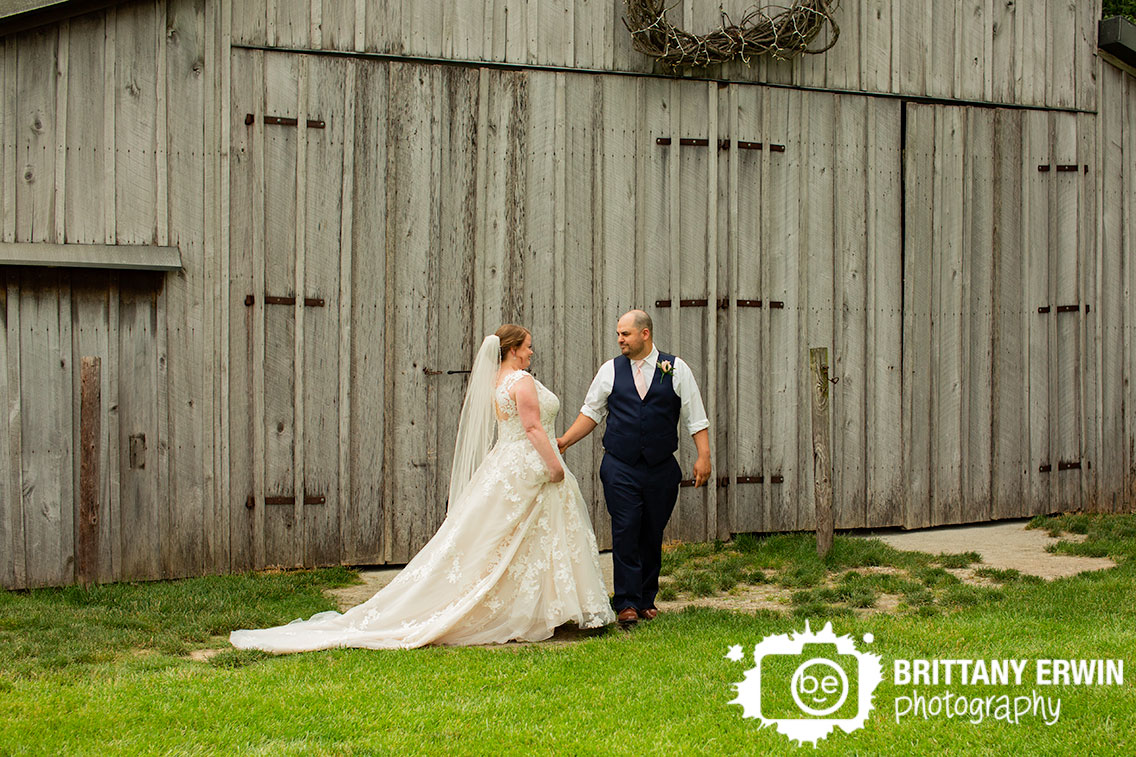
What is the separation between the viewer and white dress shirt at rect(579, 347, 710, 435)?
6674 mm

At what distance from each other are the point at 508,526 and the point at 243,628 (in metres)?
1.62

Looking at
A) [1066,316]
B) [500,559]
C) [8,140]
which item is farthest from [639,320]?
[1066,316]

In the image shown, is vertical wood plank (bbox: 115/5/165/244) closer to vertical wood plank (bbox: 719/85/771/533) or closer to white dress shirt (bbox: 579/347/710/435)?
white dress shirt (bbox: 579/347/710/435)

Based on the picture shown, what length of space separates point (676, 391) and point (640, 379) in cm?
23

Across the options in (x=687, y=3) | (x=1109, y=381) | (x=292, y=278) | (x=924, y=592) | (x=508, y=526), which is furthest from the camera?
(x=1109, y=381)

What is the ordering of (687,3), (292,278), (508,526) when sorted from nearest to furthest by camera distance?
(508,526) < (292,278) < (687,3)

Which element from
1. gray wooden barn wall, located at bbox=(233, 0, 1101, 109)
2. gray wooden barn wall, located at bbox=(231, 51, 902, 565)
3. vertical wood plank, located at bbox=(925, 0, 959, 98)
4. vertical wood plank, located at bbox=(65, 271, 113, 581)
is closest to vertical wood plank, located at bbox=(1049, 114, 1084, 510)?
gray wooden barn wall, located at bbox=(233, 0, 1101, 109)

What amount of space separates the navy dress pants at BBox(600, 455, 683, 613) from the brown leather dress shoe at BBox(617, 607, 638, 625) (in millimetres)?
46

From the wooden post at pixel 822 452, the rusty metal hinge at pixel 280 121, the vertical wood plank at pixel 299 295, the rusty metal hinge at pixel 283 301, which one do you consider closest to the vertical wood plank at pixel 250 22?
the vertical wood plank at pixel 299 295

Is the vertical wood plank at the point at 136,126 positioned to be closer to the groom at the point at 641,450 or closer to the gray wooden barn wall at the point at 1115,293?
the groom at the point at 641,450

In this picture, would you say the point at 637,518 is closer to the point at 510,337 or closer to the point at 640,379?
the point at 640,379

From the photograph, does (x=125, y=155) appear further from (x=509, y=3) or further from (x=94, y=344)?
(x=509, y=3)

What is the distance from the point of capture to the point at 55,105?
7.55 metres

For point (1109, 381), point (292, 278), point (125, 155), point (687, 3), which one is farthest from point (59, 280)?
point (1109, 381)
